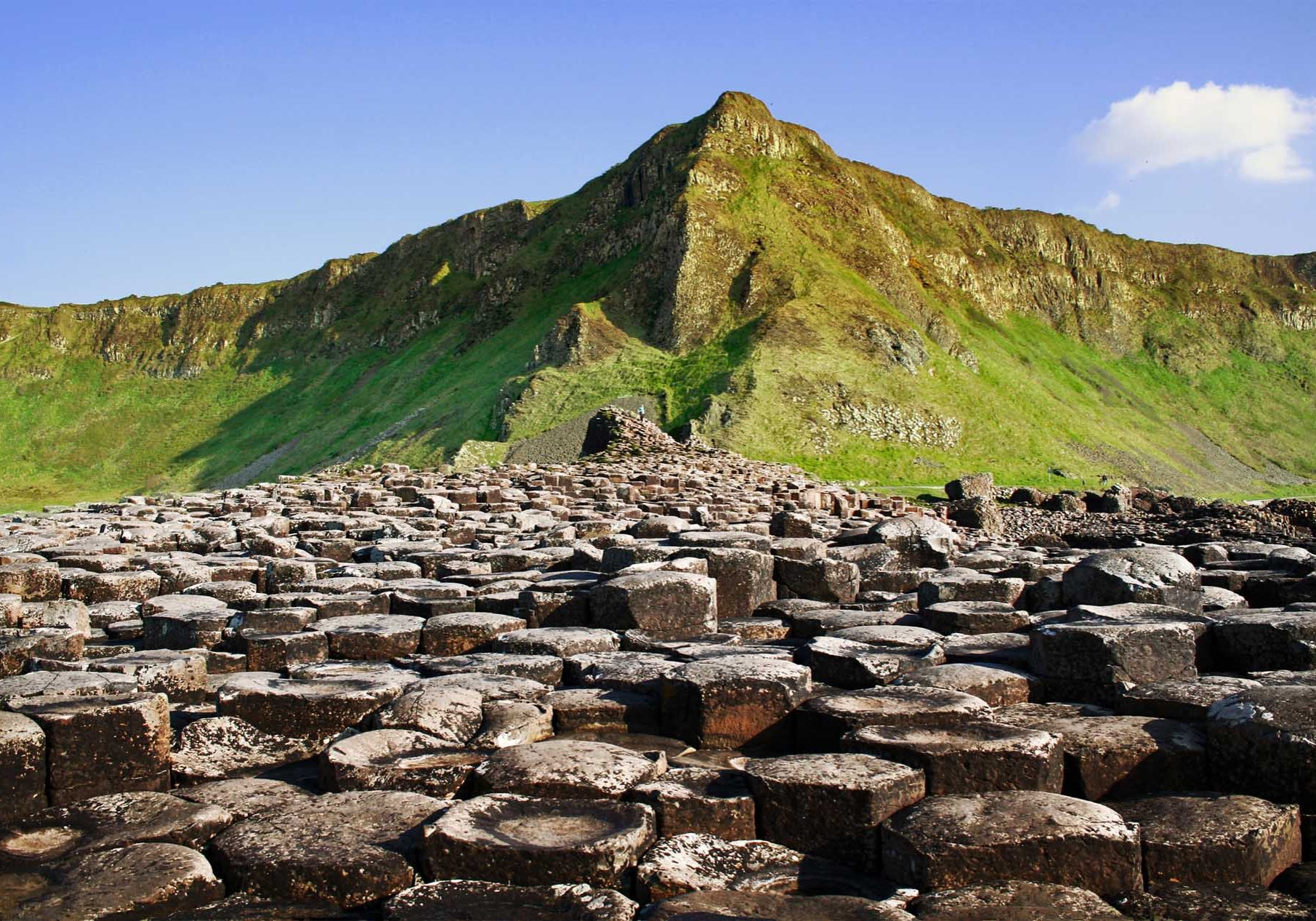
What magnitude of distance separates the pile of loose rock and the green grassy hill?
44314mm

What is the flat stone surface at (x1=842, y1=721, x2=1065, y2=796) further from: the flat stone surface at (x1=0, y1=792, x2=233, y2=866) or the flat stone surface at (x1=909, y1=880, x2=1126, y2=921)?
the flat stone surface at (x1=0, y1=792, x2=233, y2=866)

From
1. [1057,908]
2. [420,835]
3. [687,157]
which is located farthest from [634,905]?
[687,157]

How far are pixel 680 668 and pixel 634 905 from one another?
7.72 ft

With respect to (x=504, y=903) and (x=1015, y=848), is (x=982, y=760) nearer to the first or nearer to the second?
(x=1015, y=848)

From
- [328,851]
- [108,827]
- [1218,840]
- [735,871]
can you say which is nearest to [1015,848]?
[1218,840]

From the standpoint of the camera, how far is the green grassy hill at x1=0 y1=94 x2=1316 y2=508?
204 ft

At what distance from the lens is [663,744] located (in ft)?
20.7

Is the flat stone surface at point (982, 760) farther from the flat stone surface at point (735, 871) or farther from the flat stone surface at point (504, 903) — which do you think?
the flat stone surface at point (504, 903)

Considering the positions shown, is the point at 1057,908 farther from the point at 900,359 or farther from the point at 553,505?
the point at 900,359

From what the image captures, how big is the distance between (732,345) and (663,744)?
59998 millimetres

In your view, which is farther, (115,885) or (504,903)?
(115,885)

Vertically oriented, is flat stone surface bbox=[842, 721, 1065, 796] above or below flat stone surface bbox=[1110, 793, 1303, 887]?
above

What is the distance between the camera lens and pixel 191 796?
556 centimetres

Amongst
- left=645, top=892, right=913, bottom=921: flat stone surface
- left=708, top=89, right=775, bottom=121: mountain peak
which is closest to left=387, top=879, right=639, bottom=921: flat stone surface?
left=645, top=892, right=913, bottom=921: flat stone surface
